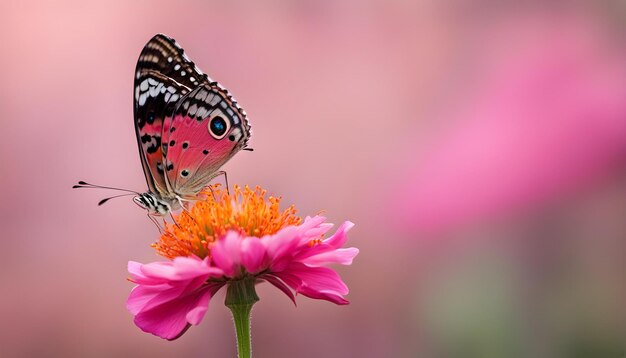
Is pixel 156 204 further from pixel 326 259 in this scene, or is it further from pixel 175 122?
pixel 326 259

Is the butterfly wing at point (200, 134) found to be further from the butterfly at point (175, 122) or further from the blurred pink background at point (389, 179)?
the blurred pink background at point (389, 179)

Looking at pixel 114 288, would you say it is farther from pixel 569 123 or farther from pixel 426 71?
pixel 569 123

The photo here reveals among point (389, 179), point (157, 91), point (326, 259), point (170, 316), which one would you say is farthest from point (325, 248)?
point (389, 179)

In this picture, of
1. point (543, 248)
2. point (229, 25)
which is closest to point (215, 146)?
point (543, 248)

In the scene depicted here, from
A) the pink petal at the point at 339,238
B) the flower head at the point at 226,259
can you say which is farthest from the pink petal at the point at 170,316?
the pink petal at the point at 339,238

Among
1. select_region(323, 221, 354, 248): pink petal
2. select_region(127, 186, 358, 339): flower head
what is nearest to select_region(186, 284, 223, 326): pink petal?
select_region(127, 186, 358, 339): flower head
